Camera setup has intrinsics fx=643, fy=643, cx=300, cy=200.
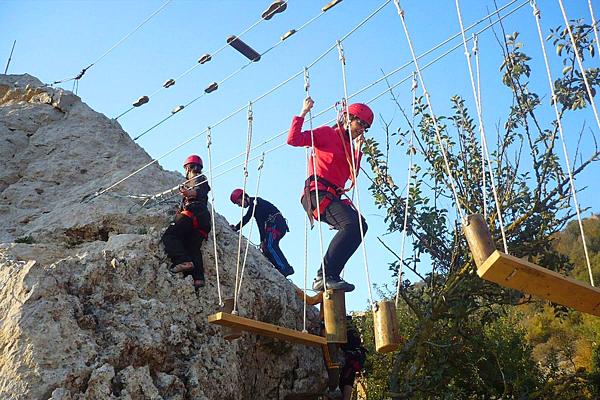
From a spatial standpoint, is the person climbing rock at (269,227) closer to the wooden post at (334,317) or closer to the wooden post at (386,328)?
the wooden post at (334,317)

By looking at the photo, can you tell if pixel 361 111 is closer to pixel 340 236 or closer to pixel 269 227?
pixel 340 236

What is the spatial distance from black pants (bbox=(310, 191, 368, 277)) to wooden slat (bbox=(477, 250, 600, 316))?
2.40 metres

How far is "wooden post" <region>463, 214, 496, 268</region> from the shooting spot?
10.9ft

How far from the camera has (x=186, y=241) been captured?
649 cm

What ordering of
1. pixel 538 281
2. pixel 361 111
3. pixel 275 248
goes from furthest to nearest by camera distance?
pixel 275 248
pixel 361 111
pixel 538 281

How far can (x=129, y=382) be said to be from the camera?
494 cm

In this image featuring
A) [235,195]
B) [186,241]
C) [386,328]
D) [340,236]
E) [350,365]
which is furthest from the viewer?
[235,195]

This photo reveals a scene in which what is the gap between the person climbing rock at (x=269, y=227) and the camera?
849 centimetres

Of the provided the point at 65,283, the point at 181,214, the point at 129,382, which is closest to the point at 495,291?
the point at 181,214

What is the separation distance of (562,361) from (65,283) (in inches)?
587

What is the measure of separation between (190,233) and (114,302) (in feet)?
4.01

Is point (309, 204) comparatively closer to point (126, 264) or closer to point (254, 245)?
point (126, 264)

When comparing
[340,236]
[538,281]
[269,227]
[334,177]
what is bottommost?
[538,281]

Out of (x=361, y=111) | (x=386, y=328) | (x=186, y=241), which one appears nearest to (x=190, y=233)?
(x=186, y=241)
